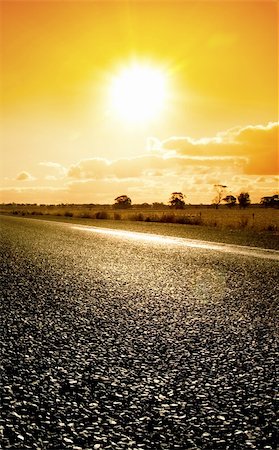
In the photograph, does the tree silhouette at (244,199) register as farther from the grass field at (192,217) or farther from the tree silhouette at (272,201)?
the grass field at (192,217)

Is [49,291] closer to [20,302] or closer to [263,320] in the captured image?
[20,302]

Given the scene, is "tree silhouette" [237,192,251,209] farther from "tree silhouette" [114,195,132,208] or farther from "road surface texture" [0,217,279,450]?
"road surface texture" [0,217,279,450]

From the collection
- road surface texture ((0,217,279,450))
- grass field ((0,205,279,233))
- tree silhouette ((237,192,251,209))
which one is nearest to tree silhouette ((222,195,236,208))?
tree silhouette ((237,192,251,209))

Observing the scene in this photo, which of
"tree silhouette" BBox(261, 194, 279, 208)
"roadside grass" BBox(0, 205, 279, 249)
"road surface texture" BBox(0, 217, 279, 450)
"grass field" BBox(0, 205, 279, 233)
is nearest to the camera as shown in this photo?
"road surface texture" BBox(0, 217, 279, 450)

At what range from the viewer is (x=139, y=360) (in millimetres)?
3760

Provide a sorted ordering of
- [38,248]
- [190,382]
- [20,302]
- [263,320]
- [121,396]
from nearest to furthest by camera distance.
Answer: [121,396], [190,382], [263,320], [20,302], [38,248]

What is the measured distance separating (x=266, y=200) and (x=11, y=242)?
10898 cm

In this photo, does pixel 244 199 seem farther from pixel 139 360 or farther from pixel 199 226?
pixel 139 360

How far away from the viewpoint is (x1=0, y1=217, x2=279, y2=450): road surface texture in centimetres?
259

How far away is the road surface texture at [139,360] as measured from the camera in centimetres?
259

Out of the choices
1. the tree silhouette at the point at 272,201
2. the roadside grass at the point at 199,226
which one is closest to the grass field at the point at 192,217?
the roadside grass at the point at 199,226

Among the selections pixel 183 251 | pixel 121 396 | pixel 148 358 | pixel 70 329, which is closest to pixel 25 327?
pixel 70 329

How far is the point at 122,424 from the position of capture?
2658 mm

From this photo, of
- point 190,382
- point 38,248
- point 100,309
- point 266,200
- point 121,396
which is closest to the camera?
point 121,396
